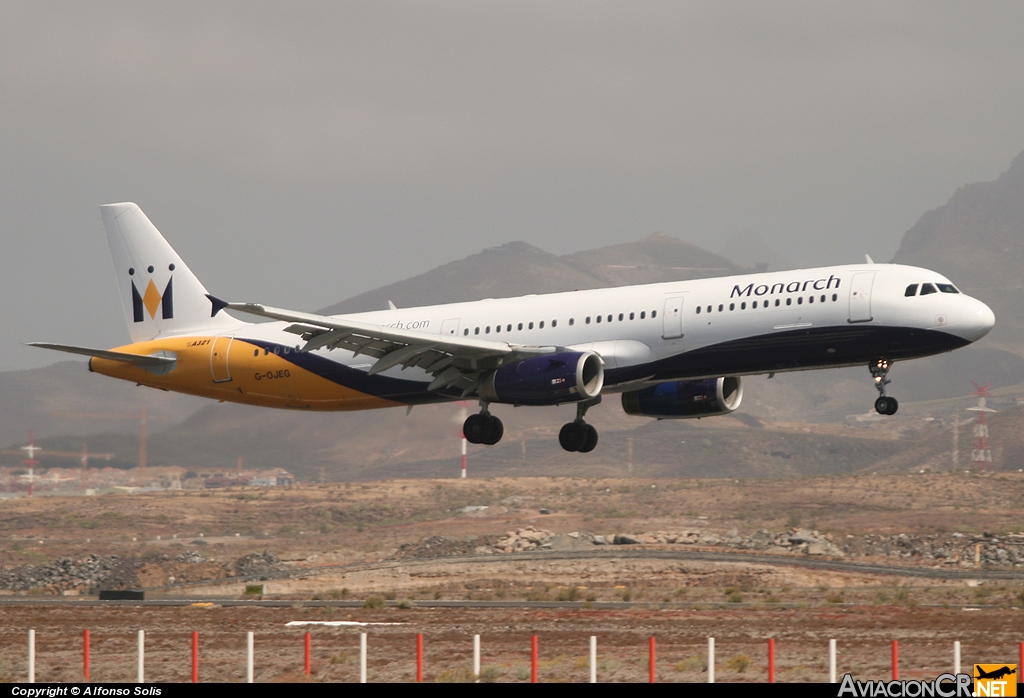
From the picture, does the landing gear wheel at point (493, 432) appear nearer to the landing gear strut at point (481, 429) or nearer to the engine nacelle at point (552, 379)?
the landing gear strut at point (481, 429)

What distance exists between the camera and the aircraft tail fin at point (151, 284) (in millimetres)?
56000

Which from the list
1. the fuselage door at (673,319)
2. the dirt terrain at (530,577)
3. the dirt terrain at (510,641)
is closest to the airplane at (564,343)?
the fuselage door at (673,319)

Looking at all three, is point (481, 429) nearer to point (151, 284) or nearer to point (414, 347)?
point (414, 347)

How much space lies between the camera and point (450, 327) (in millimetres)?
Answer: 49156

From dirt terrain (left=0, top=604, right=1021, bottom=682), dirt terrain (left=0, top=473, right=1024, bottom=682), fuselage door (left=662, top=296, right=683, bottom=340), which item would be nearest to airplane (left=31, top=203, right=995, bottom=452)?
fuselage door (left=662, top=296, right=683, bottom=340)

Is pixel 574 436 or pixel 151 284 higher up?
pixel 151 284

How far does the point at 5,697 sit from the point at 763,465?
179322mm

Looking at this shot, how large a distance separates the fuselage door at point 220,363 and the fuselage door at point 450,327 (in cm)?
908

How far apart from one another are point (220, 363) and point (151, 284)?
692cm

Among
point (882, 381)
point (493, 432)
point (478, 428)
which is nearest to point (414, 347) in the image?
point (478, 428)

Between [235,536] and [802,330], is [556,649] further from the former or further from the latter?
[235,536]

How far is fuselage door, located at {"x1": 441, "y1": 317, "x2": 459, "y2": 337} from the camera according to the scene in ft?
161

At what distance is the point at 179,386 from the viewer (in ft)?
176

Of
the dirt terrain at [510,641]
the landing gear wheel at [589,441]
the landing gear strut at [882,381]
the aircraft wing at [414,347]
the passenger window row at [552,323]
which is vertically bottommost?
the dirt terrain at [510,641]
